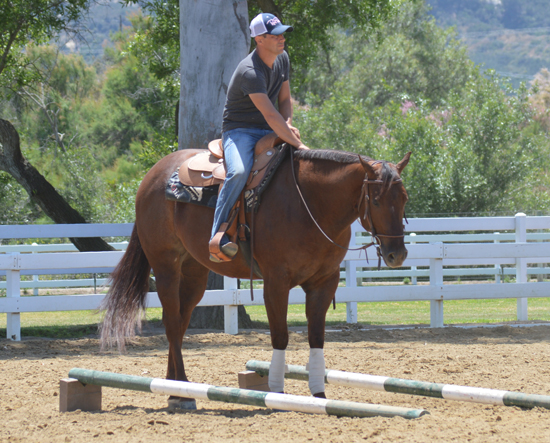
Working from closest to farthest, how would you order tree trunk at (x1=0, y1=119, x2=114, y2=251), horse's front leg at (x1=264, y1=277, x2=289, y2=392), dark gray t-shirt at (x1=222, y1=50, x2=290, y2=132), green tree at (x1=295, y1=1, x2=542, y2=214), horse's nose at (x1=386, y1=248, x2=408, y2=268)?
horse's nose at (x1=386, y1=248, x2=408, y2=268)
horse's front leg at (x1=264, y1=277, x2=289, y2=392)
dark gray t-shirt at (x1=222, y1=50, x2=290, y2=132)
tree trunk at (x1=0, y1=119, x2=114, y2=251)
green tree at (x1=295, y1=1, x2=542, y2=214)

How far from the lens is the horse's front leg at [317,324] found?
4375mm

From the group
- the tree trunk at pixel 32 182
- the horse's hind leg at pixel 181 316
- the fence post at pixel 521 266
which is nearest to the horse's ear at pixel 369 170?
the horse's hind leg at pixel 181 316

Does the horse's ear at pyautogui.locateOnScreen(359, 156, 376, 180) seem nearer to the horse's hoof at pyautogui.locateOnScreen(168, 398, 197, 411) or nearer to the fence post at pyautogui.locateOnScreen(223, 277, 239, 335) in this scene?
the horse's hoof at pyautogui.locateOnScreen(168, 398, 197, 411)

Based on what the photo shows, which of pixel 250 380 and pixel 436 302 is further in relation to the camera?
pixel 436 302

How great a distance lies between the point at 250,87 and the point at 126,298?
224cm

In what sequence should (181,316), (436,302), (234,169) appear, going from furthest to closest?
(436,302)
(181,316)
(234,169)

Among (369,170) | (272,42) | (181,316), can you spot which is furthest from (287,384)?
(272,42)

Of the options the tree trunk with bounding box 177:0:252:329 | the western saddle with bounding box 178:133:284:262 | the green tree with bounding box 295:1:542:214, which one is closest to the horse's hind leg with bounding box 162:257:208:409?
the western saddle with bounding box 178:133:284:262

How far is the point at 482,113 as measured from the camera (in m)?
19.6

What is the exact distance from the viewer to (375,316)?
11.8 m

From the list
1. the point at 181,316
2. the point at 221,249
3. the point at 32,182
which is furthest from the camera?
the point at 32,182

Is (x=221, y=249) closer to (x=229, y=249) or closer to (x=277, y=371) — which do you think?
(x=229, y=249)

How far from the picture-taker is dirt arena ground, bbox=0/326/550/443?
350 centimetres

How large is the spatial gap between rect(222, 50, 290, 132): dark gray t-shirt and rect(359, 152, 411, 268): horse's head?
110 cm
